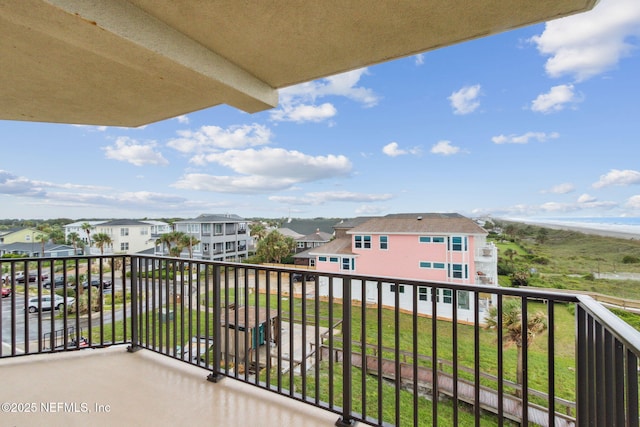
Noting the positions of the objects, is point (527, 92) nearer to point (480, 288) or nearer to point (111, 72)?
point (480, 288)

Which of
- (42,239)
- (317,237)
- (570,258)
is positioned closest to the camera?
(570,258)

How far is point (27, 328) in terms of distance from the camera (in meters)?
2.32

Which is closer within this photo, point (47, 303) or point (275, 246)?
point (47, 303)

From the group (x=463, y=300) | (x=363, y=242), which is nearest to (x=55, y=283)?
(x=463, y=300)

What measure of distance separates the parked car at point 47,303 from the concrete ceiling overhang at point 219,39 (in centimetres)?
166

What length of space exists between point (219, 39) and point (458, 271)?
4.13m

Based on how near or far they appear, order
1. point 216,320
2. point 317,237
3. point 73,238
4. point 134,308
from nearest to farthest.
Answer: point 216,320 < point 134,308 < point 73,238 < point 317,237

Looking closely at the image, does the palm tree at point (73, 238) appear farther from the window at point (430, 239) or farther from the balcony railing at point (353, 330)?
the window at point (430, 239)

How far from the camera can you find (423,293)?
1.41 meters

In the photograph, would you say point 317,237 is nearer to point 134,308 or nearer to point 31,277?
point 134,308

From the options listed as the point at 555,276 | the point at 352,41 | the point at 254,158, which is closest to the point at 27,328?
the point at 352,41

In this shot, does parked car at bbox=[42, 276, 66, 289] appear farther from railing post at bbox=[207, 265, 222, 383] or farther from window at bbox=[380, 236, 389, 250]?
window at bbox=[380, 236, 389, 250]

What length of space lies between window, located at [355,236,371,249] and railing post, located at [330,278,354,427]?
3760 mm

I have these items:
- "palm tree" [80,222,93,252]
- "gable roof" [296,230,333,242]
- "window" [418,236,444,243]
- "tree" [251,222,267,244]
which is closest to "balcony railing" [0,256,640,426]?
"palm tree" [80,222,93,252]
